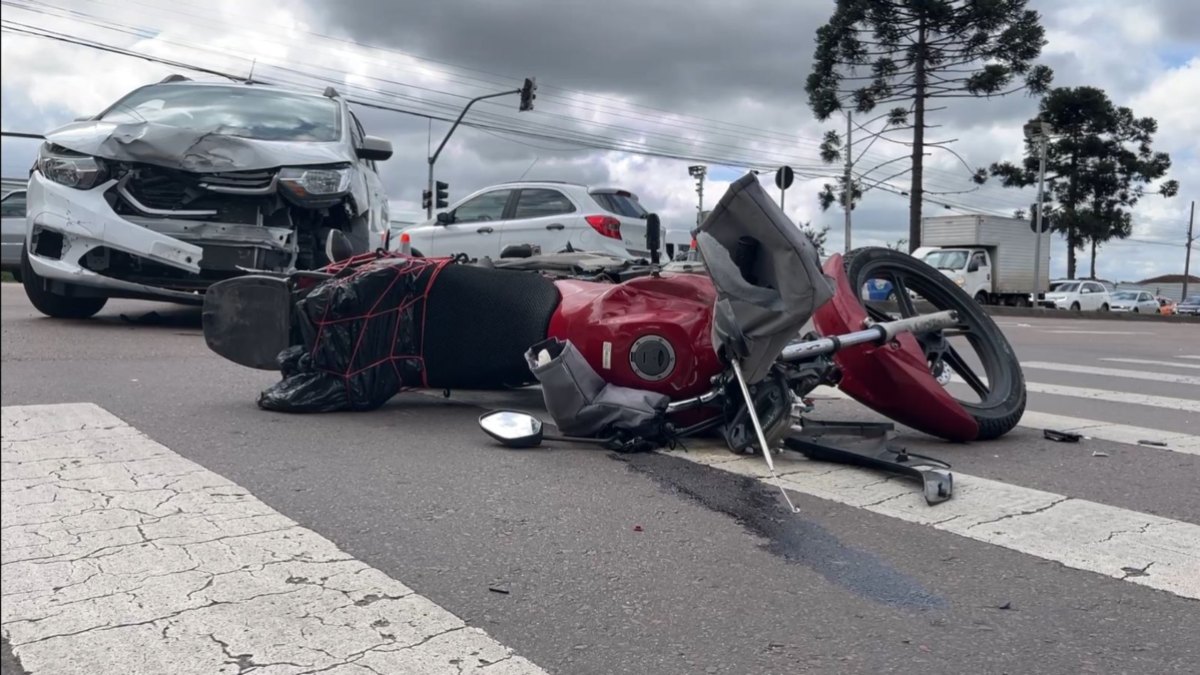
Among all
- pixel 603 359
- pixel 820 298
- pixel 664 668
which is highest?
pixel 820 298

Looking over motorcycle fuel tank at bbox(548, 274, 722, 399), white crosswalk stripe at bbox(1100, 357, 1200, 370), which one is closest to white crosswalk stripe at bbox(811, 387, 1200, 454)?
motorcycle fuel tank at bbox(548, 274, 722, 399)

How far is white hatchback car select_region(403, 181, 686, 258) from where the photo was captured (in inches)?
537

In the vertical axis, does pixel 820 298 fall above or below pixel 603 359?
above

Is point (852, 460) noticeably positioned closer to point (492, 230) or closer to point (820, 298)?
point (820, 298)

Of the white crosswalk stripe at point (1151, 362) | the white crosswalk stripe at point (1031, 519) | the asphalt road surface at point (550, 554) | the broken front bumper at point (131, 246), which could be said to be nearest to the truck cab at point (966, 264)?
the white crosswalk stripe at point (1151, 362)

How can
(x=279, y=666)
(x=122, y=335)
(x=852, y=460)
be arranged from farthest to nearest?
(x=122, y=335), (x=852, y=460), (x=279, y=666)

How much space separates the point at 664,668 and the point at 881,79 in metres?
27.7

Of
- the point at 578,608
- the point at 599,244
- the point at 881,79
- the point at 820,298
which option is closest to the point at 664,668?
the point at 578,608

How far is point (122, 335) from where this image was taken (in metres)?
8.98

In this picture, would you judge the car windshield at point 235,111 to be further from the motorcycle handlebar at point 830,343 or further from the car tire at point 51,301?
the motorcycle handlebar at point 830,343

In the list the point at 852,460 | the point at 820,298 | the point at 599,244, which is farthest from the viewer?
the point at 599,244

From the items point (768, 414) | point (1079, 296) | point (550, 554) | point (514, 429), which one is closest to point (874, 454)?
point (768, 414)

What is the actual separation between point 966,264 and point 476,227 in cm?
2437

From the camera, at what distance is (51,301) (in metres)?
9.33
